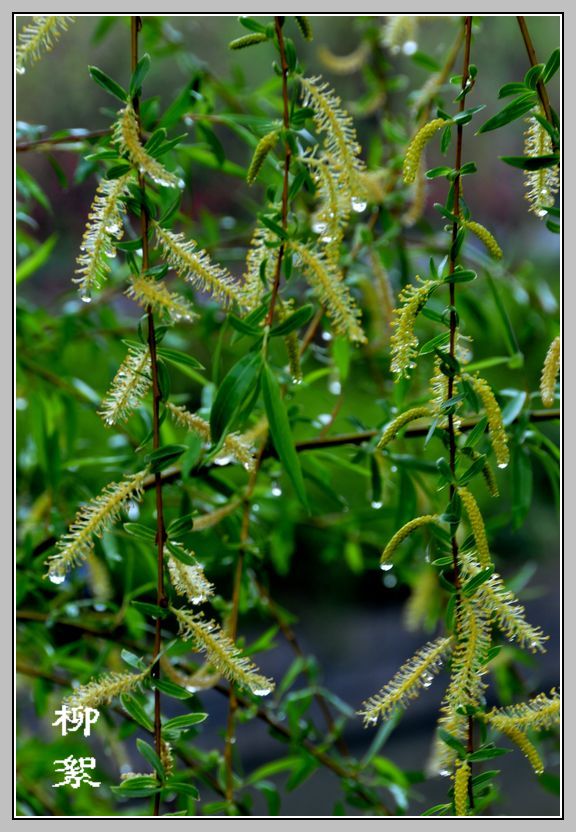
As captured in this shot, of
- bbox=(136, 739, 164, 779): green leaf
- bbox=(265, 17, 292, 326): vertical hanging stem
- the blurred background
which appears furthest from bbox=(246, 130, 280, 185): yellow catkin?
the blurred background

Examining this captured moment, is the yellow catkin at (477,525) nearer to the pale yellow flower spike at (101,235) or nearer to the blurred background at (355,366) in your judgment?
the pale yellow flower spike at (101,235)

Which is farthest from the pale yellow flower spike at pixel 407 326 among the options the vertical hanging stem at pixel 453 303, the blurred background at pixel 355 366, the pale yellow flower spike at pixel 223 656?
the blurred background at pixel 355 366

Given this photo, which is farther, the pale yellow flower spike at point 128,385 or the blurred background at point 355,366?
the blurred background at point 355,366

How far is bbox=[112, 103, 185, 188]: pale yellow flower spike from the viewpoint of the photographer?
0.28 m

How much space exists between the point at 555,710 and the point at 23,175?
0.44 meters

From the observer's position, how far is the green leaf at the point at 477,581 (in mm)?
281

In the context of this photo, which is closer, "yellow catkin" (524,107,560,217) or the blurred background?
"yellow catkin" (524,107,560,217)

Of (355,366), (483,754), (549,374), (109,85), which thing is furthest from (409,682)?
(355,366)

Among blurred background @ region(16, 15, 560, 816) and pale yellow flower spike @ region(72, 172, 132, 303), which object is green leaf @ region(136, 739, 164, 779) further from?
blurred background @ region(16, 15, 560, 816)

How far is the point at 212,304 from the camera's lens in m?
0.60

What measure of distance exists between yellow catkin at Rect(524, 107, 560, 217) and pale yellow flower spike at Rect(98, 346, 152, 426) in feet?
0.51

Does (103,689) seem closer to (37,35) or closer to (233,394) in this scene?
(233,394)

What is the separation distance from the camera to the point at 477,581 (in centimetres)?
28

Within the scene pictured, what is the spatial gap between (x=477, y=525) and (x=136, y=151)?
0.18 m
